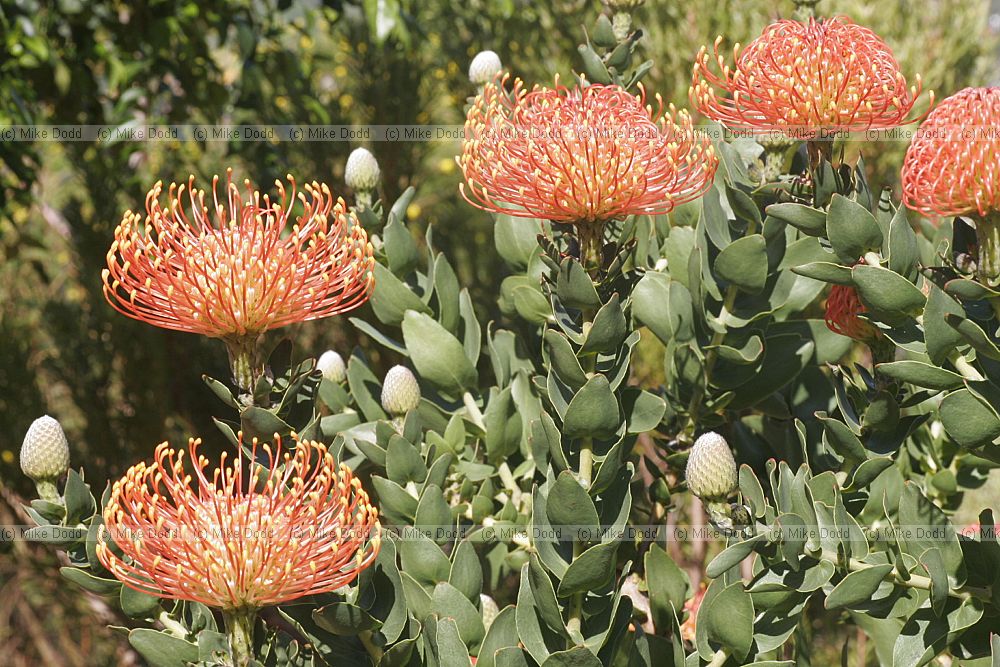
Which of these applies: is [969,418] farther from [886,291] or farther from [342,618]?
[342,618]

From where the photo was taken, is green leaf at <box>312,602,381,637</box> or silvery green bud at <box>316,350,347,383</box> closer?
green leaf at <box>312,602,381,637</box>

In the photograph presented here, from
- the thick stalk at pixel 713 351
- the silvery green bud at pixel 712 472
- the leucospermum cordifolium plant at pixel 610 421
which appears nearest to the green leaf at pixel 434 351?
the leucospermum cordifolium plant at pixel 610 421

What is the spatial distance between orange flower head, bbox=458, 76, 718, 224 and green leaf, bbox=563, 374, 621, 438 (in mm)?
172

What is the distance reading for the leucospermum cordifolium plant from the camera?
0.90 metres

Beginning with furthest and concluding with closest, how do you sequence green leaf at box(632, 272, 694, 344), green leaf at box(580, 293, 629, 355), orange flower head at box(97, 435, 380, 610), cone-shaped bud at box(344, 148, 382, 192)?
cone-shaped bud at box(344, 148, 382, 192) → green leaf at box(632, 272, 694, 344) → green leaf at box(580, 293, 629, 355) → orange flower head at box(97, 435, 380, 610)

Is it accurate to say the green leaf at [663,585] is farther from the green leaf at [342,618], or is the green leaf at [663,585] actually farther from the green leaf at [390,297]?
the green leaf at [390,297]

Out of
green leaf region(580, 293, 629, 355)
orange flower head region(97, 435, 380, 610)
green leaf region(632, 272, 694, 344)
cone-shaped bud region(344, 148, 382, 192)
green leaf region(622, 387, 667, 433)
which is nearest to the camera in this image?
orange flower head region(97, 435, 380, 610)

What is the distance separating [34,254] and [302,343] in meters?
1.68

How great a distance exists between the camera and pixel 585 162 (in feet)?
3.14

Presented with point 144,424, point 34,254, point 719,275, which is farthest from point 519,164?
point 34,254

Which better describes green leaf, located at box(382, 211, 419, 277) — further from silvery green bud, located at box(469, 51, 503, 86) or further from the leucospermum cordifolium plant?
silvery green bud, located at box(469, 51, 503, 86)

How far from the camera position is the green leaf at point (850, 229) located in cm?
91

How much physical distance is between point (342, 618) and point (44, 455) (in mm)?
361

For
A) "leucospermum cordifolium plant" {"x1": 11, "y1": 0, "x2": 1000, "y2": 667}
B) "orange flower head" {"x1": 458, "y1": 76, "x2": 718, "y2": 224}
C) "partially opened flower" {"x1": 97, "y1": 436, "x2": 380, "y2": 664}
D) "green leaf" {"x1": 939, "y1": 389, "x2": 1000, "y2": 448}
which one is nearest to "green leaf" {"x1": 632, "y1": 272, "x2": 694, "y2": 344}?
"leucospermum cordifolium plant" {"x1": 11, "y1": 0, "x2": 1000, "y2": 667}
